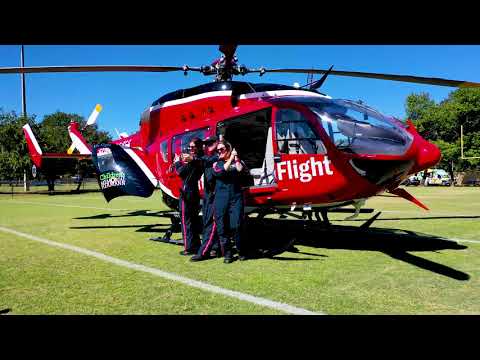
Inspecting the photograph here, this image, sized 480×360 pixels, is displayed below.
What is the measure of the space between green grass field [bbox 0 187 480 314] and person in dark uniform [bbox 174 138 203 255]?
17.8 inches

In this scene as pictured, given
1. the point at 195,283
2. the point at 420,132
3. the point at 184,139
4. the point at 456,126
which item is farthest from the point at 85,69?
the point at 456,126

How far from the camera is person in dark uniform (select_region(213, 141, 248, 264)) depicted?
6066 millimetres

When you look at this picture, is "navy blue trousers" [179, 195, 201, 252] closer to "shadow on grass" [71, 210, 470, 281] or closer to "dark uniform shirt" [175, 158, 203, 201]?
"dark uniform shirt" [175, 158, 203, 201]

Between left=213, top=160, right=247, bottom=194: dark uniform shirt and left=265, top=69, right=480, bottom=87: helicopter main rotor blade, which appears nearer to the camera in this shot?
left=213, top=160, right=247, bottom=194: dark uniform shirt

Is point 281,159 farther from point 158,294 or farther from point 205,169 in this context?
point 158,294

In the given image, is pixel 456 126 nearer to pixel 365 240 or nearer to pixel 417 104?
pixel 417 104

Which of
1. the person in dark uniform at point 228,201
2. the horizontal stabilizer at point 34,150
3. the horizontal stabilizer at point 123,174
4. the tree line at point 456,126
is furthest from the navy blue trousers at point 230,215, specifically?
the tree line at point 456,126

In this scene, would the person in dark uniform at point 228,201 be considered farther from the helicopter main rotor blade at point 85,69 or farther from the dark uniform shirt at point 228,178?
the helicopter main rotor blade at point 85,69

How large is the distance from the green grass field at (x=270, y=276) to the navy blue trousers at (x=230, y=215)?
0.41m

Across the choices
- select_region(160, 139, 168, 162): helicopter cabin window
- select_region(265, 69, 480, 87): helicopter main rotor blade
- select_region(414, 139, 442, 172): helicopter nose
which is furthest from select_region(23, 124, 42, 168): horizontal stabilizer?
select_region(414, 139, 442, 172): helicopter nose

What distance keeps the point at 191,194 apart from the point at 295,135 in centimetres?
214

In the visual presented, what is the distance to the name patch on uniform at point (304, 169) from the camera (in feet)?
19.6
